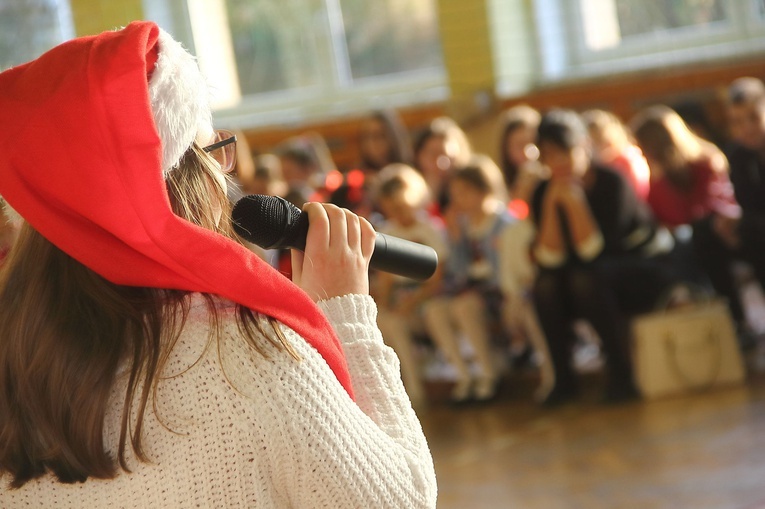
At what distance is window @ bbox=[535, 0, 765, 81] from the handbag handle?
297 cm

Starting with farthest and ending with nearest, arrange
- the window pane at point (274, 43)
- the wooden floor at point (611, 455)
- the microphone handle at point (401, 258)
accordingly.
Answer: the window pane at point (274, 43) → the wooden floor at point (611, 455) → the microphone handle at point (401, 258)

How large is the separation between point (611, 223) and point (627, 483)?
162cm

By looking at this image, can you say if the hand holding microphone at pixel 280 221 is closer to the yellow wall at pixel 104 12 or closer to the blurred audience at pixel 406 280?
the blurred audience at pixel 406 280

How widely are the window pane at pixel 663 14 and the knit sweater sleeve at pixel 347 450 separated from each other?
22.6 ft

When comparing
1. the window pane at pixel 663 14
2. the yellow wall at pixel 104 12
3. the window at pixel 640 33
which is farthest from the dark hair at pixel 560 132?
the yellow wall at pixel 104 12

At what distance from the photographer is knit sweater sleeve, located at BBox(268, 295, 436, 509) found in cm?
106

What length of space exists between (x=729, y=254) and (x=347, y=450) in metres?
4.43

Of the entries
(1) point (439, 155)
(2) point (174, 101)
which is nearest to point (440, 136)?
(1) point (439, 155)

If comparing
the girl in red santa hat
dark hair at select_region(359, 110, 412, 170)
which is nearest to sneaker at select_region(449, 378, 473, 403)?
dark hair at select_region(359, 110, 412, 170)

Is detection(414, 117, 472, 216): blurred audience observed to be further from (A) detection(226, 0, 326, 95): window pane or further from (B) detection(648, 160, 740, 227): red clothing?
(A) detection(226, 0, 326, 95): window pane

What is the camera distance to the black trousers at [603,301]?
488 centimetres

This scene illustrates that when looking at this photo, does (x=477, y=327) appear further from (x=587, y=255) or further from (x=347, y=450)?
(x=347, y=450)

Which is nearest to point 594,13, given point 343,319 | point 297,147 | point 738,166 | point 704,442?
point 297,147

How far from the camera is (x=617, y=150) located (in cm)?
577
